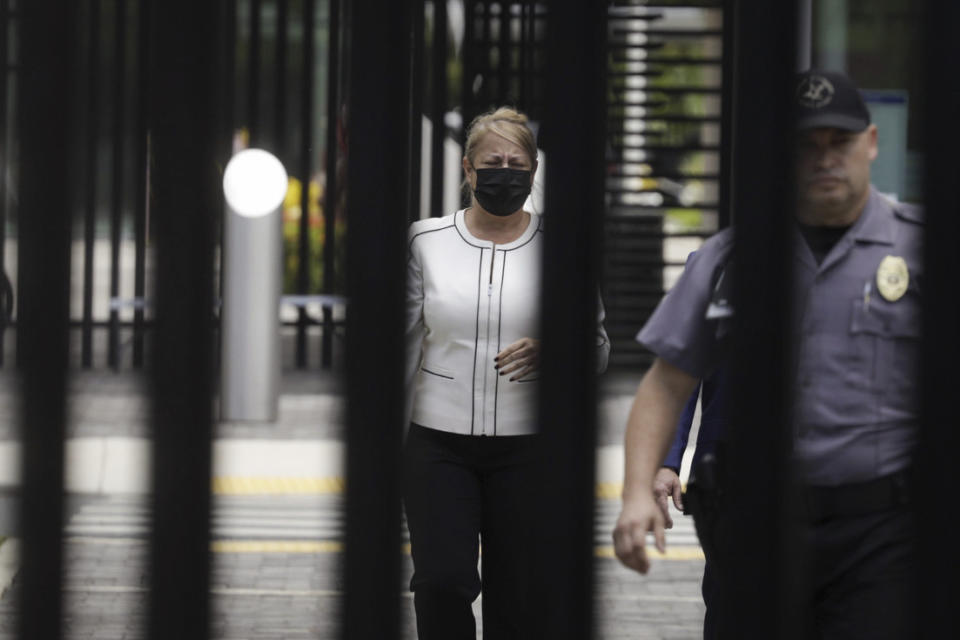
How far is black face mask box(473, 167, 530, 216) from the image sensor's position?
3584 mm

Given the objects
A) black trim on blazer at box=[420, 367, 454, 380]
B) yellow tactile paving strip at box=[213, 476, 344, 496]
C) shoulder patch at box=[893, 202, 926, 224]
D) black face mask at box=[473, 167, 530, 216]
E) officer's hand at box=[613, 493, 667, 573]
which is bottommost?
yellow tactile paving strip at box=[213, 476, 344, 496]

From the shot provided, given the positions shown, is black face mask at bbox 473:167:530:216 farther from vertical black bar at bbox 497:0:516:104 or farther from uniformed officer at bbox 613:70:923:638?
vertical black bar at bbox 497:0:516:104

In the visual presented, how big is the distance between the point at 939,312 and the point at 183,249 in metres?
0.77

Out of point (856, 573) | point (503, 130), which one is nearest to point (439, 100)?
point (503, 130)

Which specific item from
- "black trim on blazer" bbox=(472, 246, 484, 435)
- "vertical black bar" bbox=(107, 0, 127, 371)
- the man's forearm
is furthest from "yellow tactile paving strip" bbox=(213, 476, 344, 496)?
the man's forearm

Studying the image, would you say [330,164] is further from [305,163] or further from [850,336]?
[850,336]

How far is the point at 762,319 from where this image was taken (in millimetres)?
1546

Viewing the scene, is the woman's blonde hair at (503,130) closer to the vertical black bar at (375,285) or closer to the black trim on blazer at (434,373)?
the black trim on blazer at (434,373)

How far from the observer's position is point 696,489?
185 cm

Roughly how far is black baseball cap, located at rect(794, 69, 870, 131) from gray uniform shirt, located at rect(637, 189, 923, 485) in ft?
0.47

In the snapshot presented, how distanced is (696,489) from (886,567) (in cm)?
58

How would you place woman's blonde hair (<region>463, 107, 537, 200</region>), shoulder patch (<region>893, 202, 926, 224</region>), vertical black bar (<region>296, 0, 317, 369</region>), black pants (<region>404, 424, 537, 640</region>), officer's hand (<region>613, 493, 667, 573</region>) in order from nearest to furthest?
shoulder patch (<region>893, 202, 926, 224</region>) → officer's hand (<region>613, 493, 667, 573</region>) → woman's blonde hair (<region>463, 107, 537, 200</region>) → black pants (<region>404, 424, 537, 640</region>) → vertical black bar (<region>296, 0, 317, 369</region>)

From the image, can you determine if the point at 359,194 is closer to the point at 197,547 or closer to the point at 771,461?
the point at 197,547

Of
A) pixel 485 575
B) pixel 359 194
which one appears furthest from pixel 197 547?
pixel 485 575
